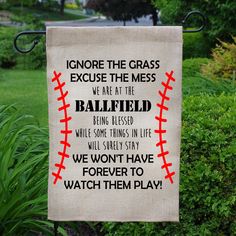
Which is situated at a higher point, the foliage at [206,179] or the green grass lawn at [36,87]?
the green grass lawn at [36,87]

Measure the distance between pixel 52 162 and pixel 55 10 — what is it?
63.2 m

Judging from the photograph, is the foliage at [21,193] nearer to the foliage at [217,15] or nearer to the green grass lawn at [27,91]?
the green grass lawn at [27,91]

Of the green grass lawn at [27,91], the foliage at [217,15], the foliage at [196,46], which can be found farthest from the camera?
the foliage at [196,46]

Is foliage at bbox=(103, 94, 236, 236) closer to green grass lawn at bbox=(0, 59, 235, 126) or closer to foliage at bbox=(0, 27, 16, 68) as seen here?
green grass lawn at bbox=(0, 59, 235, 126)

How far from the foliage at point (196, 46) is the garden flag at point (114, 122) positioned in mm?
12784

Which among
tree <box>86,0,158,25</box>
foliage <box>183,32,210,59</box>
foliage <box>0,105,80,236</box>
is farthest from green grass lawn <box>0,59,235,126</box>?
tree <box>86,0,158,25</box>

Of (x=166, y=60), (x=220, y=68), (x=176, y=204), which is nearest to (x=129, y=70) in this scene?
(x=166, y=60)

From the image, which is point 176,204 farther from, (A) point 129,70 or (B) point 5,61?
(B) point 5,61

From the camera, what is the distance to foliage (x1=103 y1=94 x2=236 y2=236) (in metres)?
3.99

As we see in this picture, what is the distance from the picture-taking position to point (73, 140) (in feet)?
10.6

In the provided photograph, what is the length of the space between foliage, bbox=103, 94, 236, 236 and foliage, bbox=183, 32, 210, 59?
464 inches

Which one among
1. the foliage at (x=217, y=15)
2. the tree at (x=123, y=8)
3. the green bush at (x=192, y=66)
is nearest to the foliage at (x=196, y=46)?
the foliage at (x=217, y=15)

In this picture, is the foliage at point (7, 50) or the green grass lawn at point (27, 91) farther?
the foliage at point (7, 50)

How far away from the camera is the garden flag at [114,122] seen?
3.17 meters
